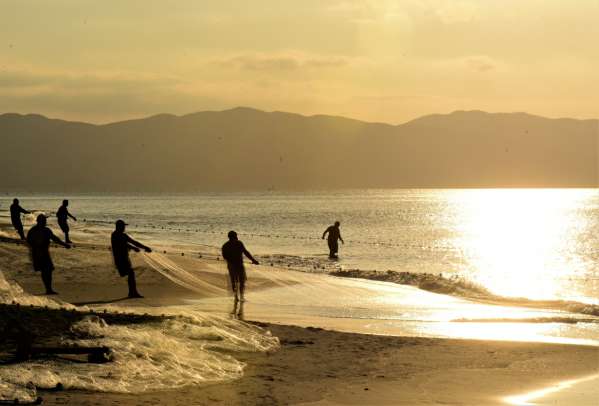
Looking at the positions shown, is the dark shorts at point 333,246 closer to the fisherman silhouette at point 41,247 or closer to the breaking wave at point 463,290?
the breaking wave at point 463,290

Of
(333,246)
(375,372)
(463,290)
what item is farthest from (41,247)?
(333,246)

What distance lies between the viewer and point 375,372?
1246 cm

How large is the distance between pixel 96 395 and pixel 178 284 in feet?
39.7

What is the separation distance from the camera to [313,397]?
427 inches

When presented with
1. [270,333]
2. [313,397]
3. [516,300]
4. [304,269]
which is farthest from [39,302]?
[304,269]

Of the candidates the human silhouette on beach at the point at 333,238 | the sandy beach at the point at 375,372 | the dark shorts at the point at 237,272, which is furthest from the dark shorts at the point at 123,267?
the human silhouette on beach at the point at 333,238

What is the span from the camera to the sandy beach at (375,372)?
10.6 metres

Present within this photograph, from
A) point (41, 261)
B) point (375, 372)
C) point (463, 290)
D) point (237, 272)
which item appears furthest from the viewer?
point (463, 290)

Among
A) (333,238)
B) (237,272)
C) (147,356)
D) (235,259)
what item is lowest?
(147,356)

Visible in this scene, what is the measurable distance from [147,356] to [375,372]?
313 centimetres

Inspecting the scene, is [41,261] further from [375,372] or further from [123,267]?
[375,372]

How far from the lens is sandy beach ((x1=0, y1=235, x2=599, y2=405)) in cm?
1058

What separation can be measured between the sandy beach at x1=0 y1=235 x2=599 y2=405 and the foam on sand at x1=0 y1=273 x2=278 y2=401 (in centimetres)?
19

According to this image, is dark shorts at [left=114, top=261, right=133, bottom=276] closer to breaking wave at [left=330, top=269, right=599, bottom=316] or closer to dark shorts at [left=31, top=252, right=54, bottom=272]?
dark shorts at [left=31, top=252, right=54, bottom=272]
